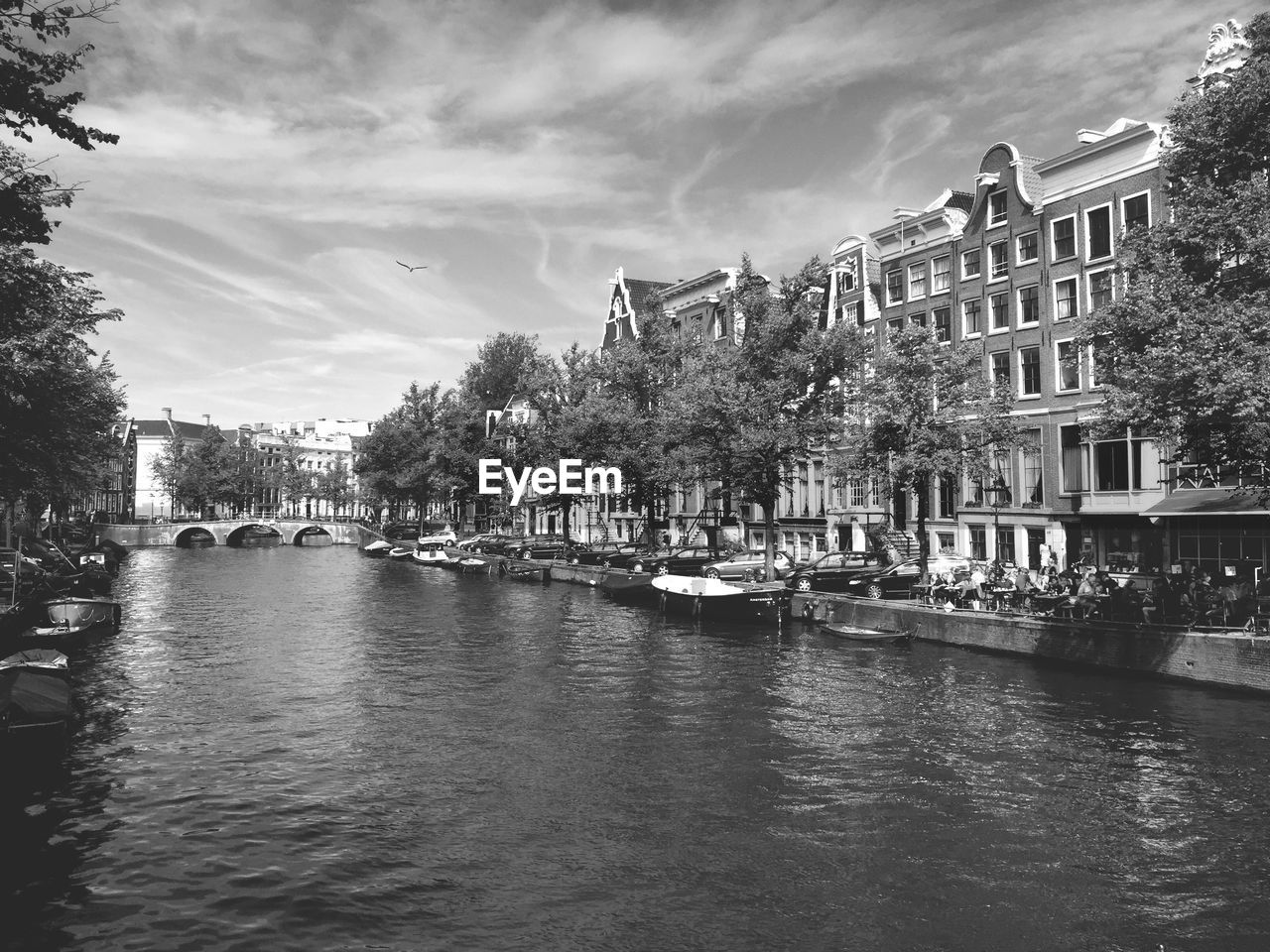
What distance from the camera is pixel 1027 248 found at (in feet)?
168

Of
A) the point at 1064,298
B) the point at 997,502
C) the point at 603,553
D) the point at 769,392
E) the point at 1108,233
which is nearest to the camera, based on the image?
the point at 1108,233

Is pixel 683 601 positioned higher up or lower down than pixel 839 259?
lower down

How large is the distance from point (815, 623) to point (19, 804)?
3229 cm

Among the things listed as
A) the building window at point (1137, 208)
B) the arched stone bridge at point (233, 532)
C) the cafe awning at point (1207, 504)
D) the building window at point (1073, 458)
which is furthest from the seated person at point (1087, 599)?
the arched stone bridge at point (233, 532)

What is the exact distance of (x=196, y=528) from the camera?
12838 centimetres

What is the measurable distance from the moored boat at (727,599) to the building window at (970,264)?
22.9 m

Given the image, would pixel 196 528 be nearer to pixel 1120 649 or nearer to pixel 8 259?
pixel 8 259

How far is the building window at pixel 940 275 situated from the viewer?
56.6 meters

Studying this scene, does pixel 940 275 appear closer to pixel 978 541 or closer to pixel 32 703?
pixel 978 541

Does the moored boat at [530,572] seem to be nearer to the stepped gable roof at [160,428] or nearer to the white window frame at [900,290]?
the white window frame at [900,290]

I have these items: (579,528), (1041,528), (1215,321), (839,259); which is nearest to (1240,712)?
(1215,321)

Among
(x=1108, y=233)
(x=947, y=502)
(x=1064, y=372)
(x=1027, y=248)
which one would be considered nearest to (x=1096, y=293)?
(x=1108, y=233)

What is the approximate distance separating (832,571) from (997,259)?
67.6 ft

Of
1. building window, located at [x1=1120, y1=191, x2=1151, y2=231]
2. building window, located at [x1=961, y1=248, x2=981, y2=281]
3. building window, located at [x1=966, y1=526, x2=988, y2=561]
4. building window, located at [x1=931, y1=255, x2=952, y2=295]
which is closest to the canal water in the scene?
building window, located at [x1=966, y1=526, x2=988, y2=561]
